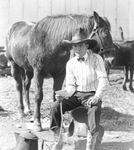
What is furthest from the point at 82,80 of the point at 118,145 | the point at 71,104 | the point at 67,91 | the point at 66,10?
the point at 66,10

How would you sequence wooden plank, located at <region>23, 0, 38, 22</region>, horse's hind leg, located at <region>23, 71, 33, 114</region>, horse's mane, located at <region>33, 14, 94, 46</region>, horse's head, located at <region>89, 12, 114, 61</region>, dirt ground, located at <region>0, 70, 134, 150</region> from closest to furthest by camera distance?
dirt ground, located at <region>0, 70, 134, 150</region> → horse's head, located at <region>89, 12, 114, 61</region> → horse's mane, located at <region>33, 14, 94, 46</region> → horse's hind leg, located at <region>23, 71, 33, 114</region> → wooden plank, located at <region>23, 0, 38, 22</region>

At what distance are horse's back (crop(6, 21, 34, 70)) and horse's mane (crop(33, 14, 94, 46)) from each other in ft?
1.53

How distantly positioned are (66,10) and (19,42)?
489 centimetres

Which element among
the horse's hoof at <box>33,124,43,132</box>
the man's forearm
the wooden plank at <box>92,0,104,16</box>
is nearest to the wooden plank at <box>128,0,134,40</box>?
the wooden plank at <box>92,0,104,16</box>

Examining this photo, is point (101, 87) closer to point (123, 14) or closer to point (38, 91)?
point (38, 91)

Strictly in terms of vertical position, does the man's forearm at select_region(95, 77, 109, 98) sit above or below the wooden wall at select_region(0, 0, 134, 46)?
below

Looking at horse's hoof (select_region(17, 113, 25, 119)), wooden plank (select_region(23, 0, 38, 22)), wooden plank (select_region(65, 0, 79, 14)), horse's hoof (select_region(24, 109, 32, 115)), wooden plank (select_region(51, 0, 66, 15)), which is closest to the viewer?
horse's hoof (select_region(17, 113, 25, 119))

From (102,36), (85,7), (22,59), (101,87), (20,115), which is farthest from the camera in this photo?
(85,7)

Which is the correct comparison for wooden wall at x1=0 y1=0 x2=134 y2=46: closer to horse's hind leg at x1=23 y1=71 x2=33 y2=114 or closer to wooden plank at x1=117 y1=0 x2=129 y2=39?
wooden plank at x1=117 y1=0 x2=129 y2=39

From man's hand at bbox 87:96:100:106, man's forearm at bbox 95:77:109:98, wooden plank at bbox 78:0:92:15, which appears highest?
wooden plank at bbox 78:0:92:15

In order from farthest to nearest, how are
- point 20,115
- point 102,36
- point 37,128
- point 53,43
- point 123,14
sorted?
point 123,14 < point 20,115 < point 37,128 < point 53,43 < point 102,36

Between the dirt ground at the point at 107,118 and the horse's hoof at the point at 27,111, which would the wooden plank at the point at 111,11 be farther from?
the horse's hoof at the point at 27,111

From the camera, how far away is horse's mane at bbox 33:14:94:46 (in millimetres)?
5578

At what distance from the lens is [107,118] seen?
688cm
